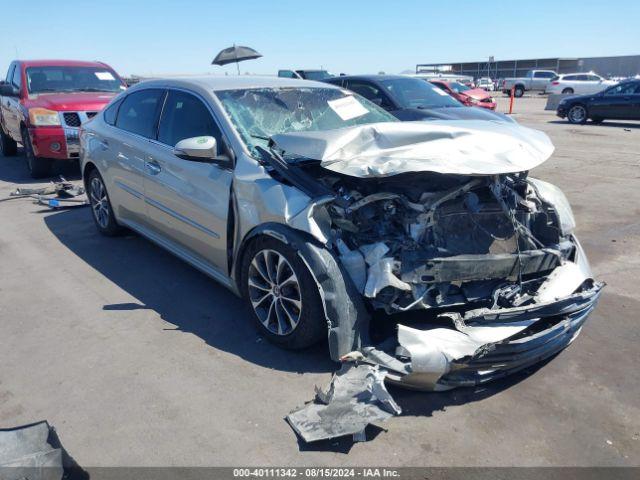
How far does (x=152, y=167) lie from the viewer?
4531mm

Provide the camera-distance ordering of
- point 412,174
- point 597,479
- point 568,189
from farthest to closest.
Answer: point 568,189
point 412,174
point 597,479

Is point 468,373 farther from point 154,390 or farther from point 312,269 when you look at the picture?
point 154,390

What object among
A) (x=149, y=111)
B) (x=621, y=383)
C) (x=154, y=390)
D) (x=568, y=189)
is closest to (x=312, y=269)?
(x=154, y=390)

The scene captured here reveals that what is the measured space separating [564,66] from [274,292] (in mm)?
68651

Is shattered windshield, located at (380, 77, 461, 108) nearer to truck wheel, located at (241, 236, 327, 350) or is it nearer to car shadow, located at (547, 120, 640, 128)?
truck wheel, located at (241, 236, 327, 350)

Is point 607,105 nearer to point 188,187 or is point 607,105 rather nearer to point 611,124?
point 611,124

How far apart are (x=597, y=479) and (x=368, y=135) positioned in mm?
2318

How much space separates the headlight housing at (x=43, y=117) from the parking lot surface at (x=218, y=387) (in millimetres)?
4467

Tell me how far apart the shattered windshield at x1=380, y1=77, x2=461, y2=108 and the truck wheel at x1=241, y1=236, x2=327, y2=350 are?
22.2 feet

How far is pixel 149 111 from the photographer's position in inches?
189

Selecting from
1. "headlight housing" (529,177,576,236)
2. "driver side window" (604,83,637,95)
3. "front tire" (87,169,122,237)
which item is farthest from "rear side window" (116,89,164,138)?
"driver side window" (604,83,637,95)

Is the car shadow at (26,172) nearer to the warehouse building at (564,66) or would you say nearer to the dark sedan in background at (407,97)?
the dark sedan in background at (407,97)

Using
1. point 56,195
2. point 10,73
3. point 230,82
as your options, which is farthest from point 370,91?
point 10,73

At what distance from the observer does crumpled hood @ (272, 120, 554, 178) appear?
3209 millimetres
